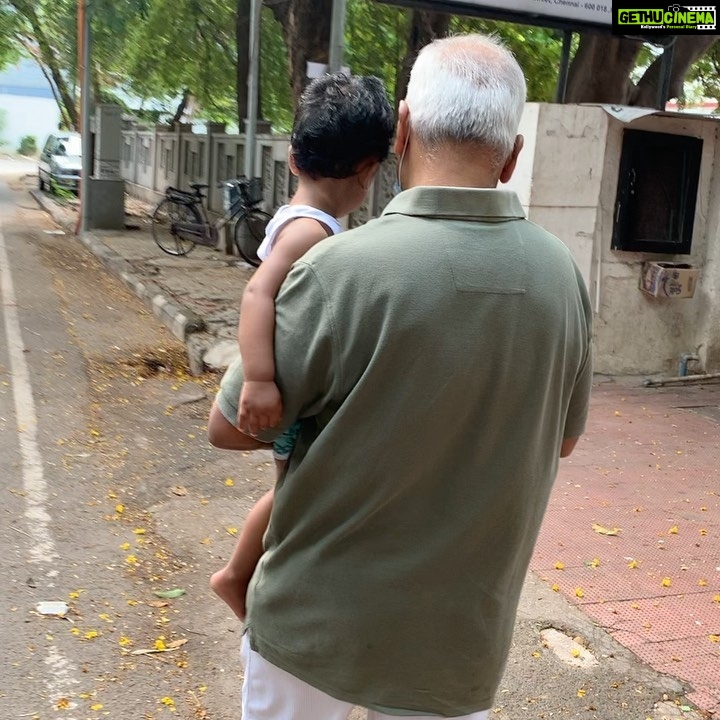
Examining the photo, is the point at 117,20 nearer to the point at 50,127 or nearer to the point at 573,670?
the point at 573,670

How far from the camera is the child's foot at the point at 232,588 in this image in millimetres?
2115

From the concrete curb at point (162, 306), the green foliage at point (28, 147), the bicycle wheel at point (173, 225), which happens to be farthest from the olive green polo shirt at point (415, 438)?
the green foliage at point (28, 147)

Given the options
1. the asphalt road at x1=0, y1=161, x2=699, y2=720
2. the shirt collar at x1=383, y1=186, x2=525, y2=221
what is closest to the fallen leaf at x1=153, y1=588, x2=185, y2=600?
the asphalt road at x1=0, y1=161, x2=699, y2=720

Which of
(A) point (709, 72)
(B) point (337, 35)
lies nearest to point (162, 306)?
(B) point (337, 35)

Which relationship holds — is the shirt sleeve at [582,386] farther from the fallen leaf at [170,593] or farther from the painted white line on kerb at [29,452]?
the painted white line on kerb at [29,452]

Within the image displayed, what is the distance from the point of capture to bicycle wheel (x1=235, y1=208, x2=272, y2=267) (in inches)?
561

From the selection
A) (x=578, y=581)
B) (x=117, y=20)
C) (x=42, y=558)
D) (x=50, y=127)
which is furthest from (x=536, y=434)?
(x=50, y=127)

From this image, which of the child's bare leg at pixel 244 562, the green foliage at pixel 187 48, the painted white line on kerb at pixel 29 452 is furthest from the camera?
the green foliage at pixel 187 48

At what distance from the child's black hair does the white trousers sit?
1.02 m

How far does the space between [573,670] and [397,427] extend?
2.45 m

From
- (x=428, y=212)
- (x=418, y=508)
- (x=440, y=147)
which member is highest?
(x=440, y=147)

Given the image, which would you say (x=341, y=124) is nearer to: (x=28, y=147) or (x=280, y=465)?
(x=280, y=465)

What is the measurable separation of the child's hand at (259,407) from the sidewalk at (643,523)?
232cm

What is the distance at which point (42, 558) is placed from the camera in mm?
4434
